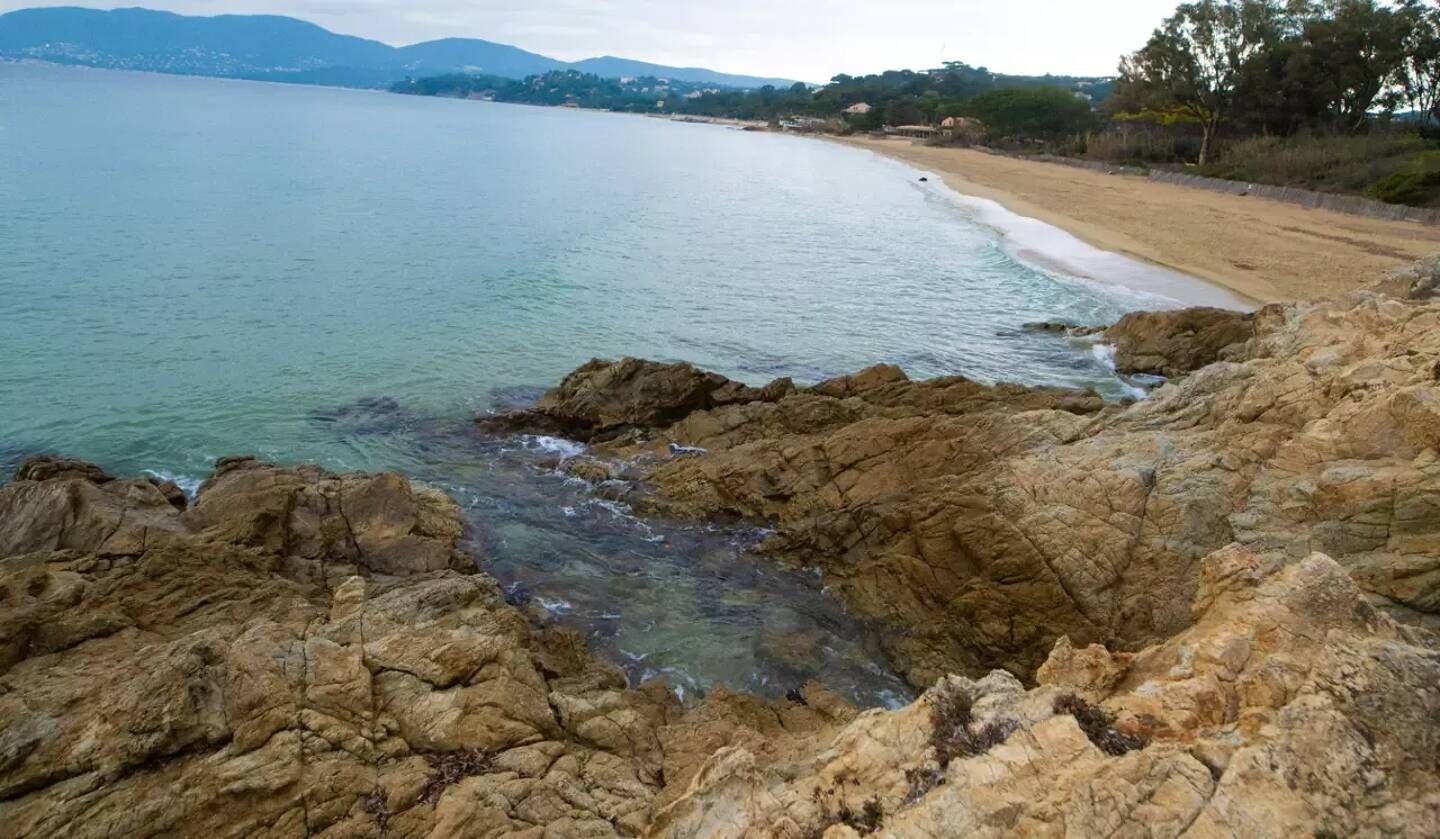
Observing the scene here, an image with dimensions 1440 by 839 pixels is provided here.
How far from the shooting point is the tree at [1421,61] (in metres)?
50.1

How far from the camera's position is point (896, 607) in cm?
1020

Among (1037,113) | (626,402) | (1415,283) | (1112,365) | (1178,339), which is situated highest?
(1037,113)

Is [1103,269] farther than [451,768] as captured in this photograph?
Yes

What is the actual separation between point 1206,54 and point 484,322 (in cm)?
6196

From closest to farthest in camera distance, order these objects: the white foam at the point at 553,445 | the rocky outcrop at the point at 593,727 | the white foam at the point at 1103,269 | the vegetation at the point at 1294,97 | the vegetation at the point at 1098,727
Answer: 1. the rocky outcrop at the point at 593,727
2. the vegetation at the point at 1098,727
3. the white foam at the point at 553,445
4. the white foam at the point at 1103,269
5. the vegetation at the point at 1294,97

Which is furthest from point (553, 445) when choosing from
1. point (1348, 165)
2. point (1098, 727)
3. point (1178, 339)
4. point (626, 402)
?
point (1348, 165)

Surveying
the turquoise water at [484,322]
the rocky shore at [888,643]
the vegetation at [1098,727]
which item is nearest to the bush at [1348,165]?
the turquoise water at [484,322]

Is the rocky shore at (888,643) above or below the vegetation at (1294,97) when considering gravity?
below

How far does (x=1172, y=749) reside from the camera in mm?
4000

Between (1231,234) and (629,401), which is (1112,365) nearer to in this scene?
(629,401)

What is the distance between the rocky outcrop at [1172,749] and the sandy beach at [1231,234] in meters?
24.3

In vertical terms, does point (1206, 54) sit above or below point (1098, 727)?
above

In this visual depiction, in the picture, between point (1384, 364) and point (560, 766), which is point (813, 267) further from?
point (560, 766)

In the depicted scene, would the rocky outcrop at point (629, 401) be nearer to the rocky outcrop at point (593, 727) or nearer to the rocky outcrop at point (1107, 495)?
the rocky outcrop at point (1107, 495)
